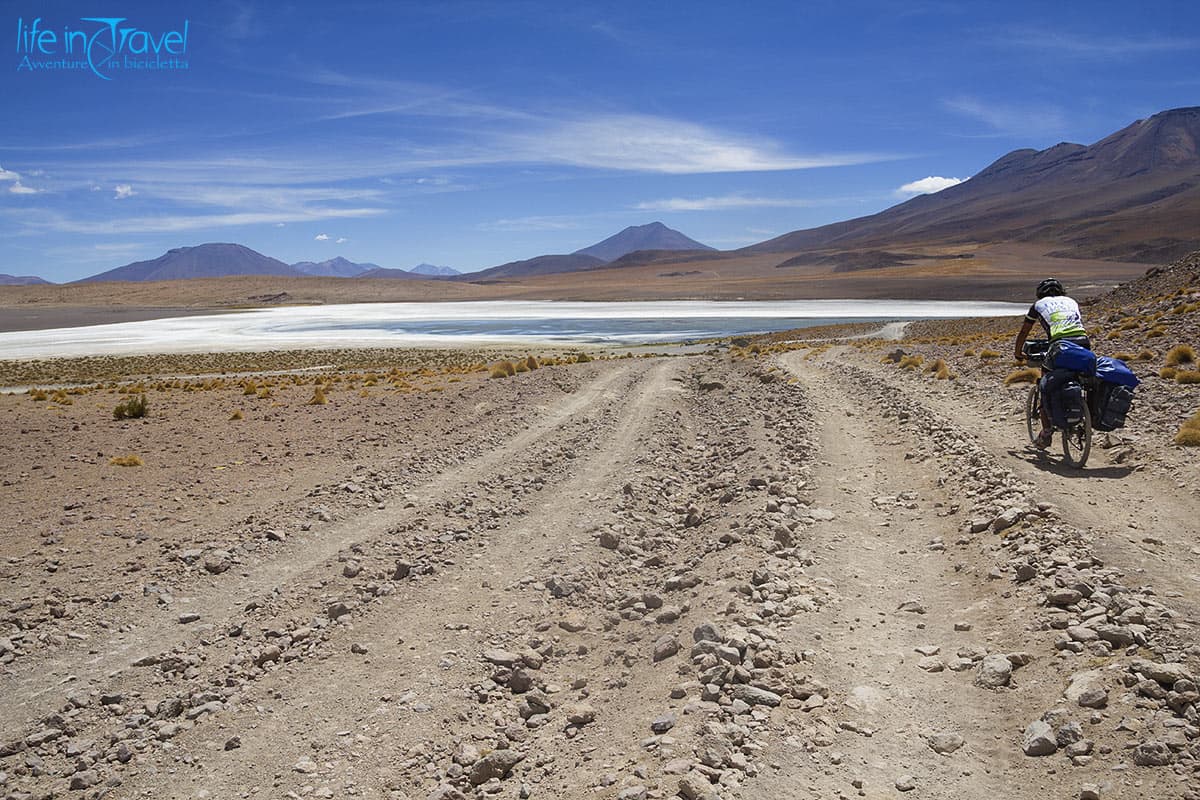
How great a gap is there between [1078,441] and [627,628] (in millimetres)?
5216

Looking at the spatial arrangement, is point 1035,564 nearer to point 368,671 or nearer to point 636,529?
point 636,529

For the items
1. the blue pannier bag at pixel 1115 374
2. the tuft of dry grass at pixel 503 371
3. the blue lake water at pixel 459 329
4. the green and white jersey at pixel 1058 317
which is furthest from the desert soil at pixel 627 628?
the blue lake water at pixel 459 329

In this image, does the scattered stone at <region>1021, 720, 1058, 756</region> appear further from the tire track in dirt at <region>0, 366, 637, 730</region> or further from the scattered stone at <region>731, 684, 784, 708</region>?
the tire track in dirt at <region>0, 366, 637, 730</region>

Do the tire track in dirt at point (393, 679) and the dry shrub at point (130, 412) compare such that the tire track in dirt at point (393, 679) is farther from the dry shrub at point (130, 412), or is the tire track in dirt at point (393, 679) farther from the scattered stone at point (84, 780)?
the dry shrub at point (130, 412)

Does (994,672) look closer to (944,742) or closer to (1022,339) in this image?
(944,742)

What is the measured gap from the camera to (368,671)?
16.8ft

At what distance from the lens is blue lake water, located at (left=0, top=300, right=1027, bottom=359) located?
54312 mm

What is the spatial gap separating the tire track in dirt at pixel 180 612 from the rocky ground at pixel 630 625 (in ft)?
0.10

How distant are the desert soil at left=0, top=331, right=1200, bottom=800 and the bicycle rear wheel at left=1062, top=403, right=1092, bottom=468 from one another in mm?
308

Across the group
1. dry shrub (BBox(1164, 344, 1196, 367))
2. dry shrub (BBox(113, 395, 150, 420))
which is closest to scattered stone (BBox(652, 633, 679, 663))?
dry shrub (BBox(1164, 344, 1196, 367))

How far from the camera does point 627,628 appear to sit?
5.48 metres

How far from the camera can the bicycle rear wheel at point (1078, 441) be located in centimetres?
746

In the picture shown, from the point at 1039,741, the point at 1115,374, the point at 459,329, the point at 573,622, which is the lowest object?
the point at 573,622

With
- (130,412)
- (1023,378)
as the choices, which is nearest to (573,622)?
(1023,378)
